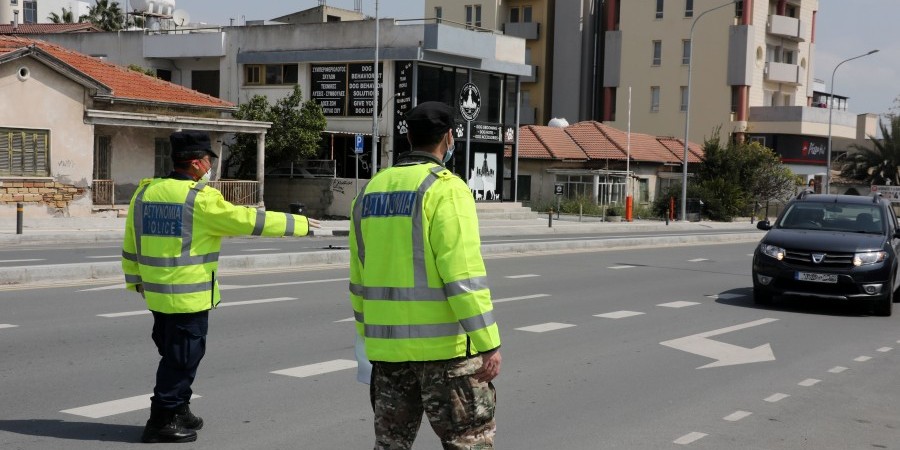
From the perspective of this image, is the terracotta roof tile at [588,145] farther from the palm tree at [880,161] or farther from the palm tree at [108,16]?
the palm tree at [108,16]

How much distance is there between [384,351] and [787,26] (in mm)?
68965

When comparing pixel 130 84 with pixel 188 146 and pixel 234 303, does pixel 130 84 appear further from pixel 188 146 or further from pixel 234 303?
pixel 188 146

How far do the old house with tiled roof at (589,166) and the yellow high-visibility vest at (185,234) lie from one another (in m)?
43.3

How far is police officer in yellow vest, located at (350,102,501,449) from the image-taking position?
13.3ft

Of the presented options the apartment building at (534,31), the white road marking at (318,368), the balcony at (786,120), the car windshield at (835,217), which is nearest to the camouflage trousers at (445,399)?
the white road marking at (318,368)

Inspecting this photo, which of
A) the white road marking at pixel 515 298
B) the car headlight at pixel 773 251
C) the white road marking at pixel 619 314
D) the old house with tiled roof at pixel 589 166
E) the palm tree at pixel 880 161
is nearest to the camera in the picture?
the white road marking at pixel 619 314

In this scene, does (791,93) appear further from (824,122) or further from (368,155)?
(368,155)

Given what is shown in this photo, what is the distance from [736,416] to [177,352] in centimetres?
400

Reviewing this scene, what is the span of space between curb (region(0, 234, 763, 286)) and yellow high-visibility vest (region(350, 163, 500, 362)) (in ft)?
35.9

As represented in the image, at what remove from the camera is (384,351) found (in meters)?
4.20

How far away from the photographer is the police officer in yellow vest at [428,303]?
4066 millimetres

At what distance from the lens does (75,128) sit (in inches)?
1161

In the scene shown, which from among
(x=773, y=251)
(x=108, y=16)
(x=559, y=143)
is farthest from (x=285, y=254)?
(x=108, y=16)

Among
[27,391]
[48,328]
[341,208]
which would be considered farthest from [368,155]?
[27,391]
